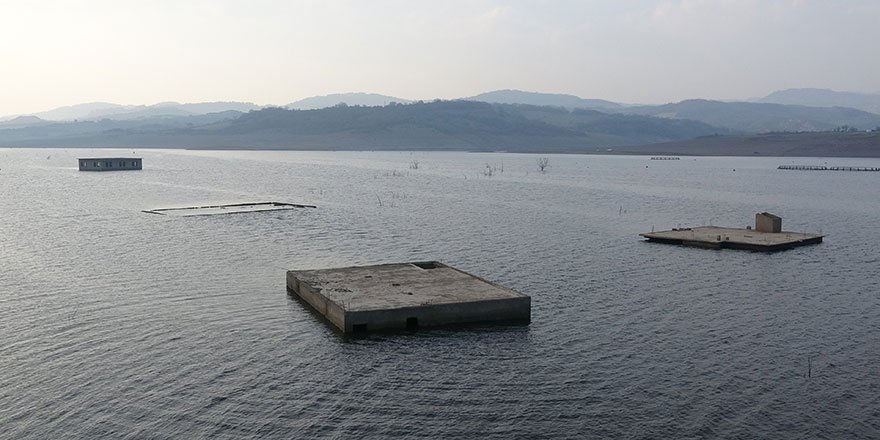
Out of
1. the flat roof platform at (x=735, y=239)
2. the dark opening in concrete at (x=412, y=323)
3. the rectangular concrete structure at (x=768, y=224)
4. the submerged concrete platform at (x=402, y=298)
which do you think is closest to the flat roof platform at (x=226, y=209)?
the flat roof platform at (x=735, y=239)

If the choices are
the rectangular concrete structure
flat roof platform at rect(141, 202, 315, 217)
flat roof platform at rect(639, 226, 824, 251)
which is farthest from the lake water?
flat roof platform at rect(141, 202, 315, 217)

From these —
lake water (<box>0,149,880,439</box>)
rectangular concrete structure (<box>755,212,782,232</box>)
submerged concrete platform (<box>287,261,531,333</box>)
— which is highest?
rectangular concrete structure (<box>755,212,782,232</box>)

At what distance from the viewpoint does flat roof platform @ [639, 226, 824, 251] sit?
67938mm

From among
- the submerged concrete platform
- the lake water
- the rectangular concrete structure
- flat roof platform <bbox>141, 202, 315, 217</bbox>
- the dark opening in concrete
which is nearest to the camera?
the lake water

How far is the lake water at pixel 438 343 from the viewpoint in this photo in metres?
28.5

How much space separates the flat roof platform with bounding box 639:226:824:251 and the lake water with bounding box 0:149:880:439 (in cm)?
159

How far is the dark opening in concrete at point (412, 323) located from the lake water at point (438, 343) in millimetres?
1632

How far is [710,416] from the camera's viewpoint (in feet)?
95.2

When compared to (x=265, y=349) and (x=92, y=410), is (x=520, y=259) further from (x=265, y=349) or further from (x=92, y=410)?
(x=92, y=410)

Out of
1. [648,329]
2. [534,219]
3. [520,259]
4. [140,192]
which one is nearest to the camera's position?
[648,329]

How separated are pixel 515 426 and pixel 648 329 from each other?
15309 mm

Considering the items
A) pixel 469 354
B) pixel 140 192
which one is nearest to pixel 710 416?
pixel 469 354

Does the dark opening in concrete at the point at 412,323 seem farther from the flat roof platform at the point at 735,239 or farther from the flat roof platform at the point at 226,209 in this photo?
the flat roof platform at the point at 226,209

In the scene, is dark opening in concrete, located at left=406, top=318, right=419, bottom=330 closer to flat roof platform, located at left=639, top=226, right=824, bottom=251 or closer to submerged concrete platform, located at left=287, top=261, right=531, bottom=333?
submerged concrete platform, located at left=287, top=261, right=531, bottom=333
